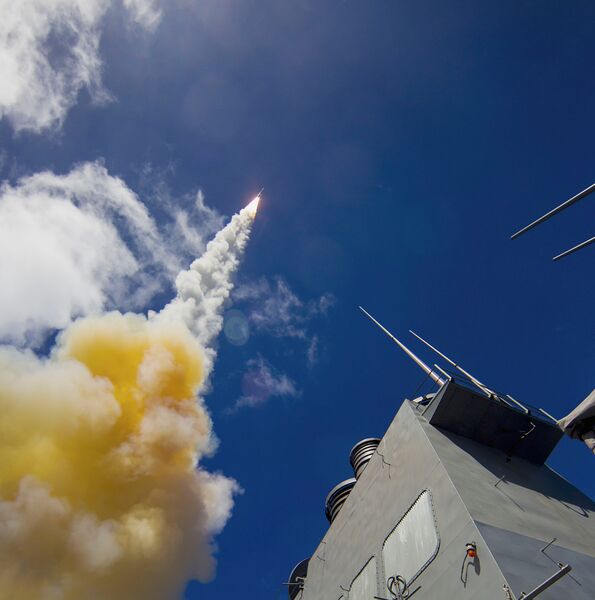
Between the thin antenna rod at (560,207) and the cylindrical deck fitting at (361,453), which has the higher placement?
the cylindrical deck fitting at (361,453)

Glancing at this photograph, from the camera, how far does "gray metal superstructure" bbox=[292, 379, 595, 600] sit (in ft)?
33.2

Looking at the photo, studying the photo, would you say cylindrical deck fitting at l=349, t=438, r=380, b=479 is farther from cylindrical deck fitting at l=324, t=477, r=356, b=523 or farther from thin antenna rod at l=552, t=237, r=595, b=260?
thin antenna rod at l=552, t=237, r=595, b=260

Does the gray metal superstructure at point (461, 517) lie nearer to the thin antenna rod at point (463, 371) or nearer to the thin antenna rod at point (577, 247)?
the thin antenna rod at point (463, 371)

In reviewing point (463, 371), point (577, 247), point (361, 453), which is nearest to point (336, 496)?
point (361, 453)

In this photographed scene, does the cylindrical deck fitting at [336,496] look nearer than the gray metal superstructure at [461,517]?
No

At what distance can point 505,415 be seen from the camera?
57.5ft

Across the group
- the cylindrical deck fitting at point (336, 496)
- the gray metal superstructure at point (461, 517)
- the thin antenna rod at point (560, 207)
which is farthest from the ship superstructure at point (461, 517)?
the thin antenna rod at point (560, 207)

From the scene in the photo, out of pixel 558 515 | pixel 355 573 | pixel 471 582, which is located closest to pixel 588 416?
pixel 558 515

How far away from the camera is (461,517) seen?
1143 cm

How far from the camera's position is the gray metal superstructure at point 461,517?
10133 millimetres

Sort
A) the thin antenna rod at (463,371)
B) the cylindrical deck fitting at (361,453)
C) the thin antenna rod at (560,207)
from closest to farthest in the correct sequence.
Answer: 1. the thin antenna rod at (560,207)
2. the thin antenna rod at (463,371)
3. the cylindrical deck fitting at (361,453)

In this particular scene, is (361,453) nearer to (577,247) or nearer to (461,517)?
(461,517)

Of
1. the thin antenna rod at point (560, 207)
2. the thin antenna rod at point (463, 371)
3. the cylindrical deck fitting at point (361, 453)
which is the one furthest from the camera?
the cylindrical deck fitting at point (361, 453)

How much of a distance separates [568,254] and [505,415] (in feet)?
28.5
